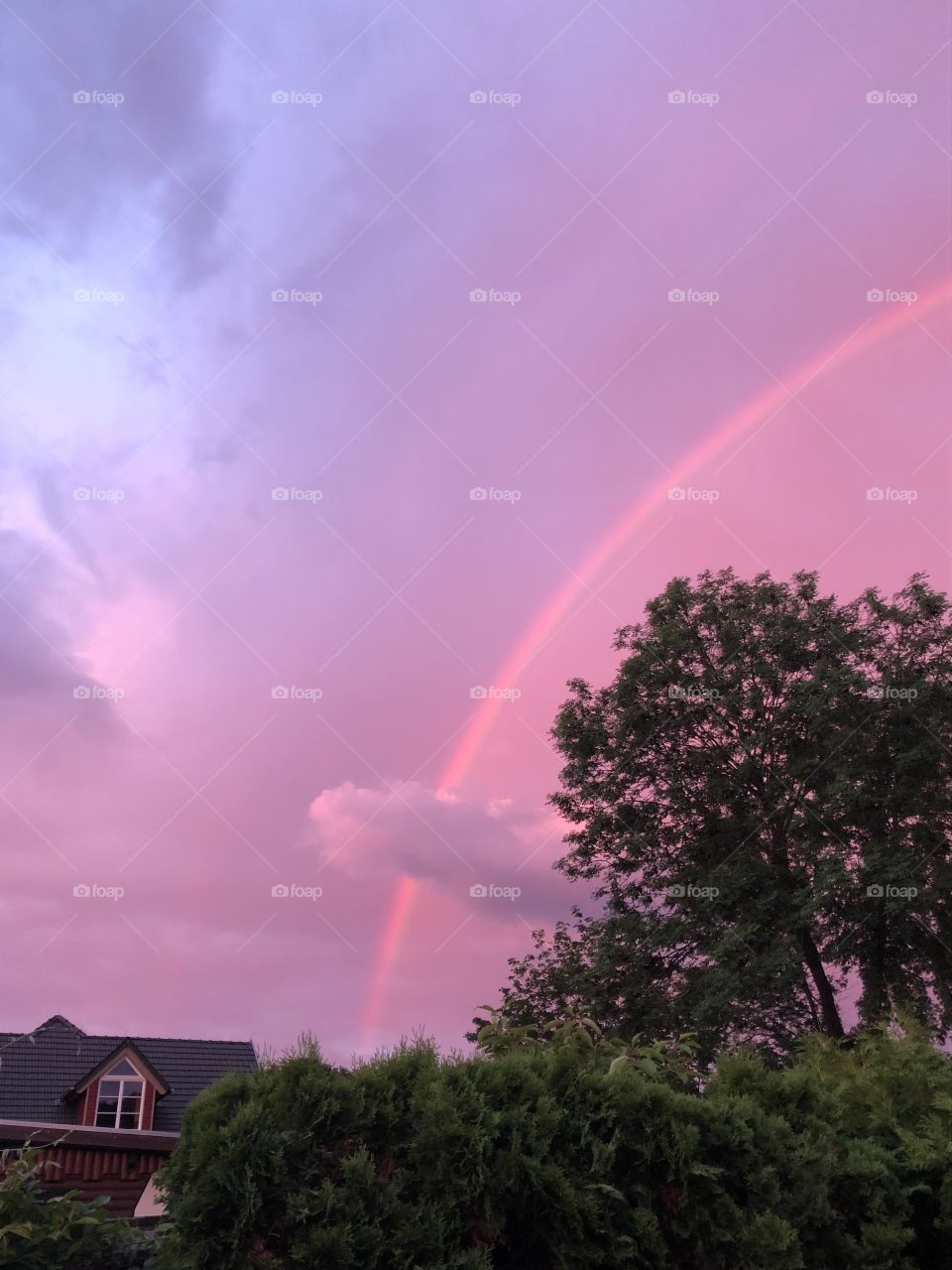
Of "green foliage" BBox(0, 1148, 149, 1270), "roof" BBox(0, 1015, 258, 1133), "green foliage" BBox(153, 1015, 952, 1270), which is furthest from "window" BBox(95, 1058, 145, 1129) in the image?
"green foliage" BBox(153, 1015, 952, 1270)

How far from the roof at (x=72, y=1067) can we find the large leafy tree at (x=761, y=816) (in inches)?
379

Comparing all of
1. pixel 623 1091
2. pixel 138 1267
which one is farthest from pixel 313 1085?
pixel 623 1091

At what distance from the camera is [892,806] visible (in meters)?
21.1

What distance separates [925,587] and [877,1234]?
60.0ft

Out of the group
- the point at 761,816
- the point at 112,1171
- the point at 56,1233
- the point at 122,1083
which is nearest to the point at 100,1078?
the point at 122,1083

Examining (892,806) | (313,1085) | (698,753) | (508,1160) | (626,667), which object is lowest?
(508,1160)

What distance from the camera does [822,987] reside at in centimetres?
2177

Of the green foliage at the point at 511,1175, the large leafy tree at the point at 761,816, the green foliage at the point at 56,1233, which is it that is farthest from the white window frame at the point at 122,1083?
the green foliage at the point at 511,1175

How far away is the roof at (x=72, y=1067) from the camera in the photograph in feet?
83.2

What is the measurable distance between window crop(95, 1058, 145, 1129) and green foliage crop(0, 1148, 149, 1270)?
21.5 metres

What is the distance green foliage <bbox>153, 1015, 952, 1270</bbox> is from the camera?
5676 mm

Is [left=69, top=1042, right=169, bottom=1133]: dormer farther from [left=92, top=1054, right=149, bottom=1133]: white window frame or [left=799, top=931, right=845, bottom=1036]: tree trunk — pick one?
[left=799, top=931, right=845, bottom=1036]: tree trunk

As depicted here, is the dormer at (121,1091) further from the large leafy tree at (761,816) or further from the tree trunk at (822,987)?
the tree trunk at (822,987)

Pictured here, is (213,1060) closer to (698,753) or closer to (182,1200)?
(698,753)
